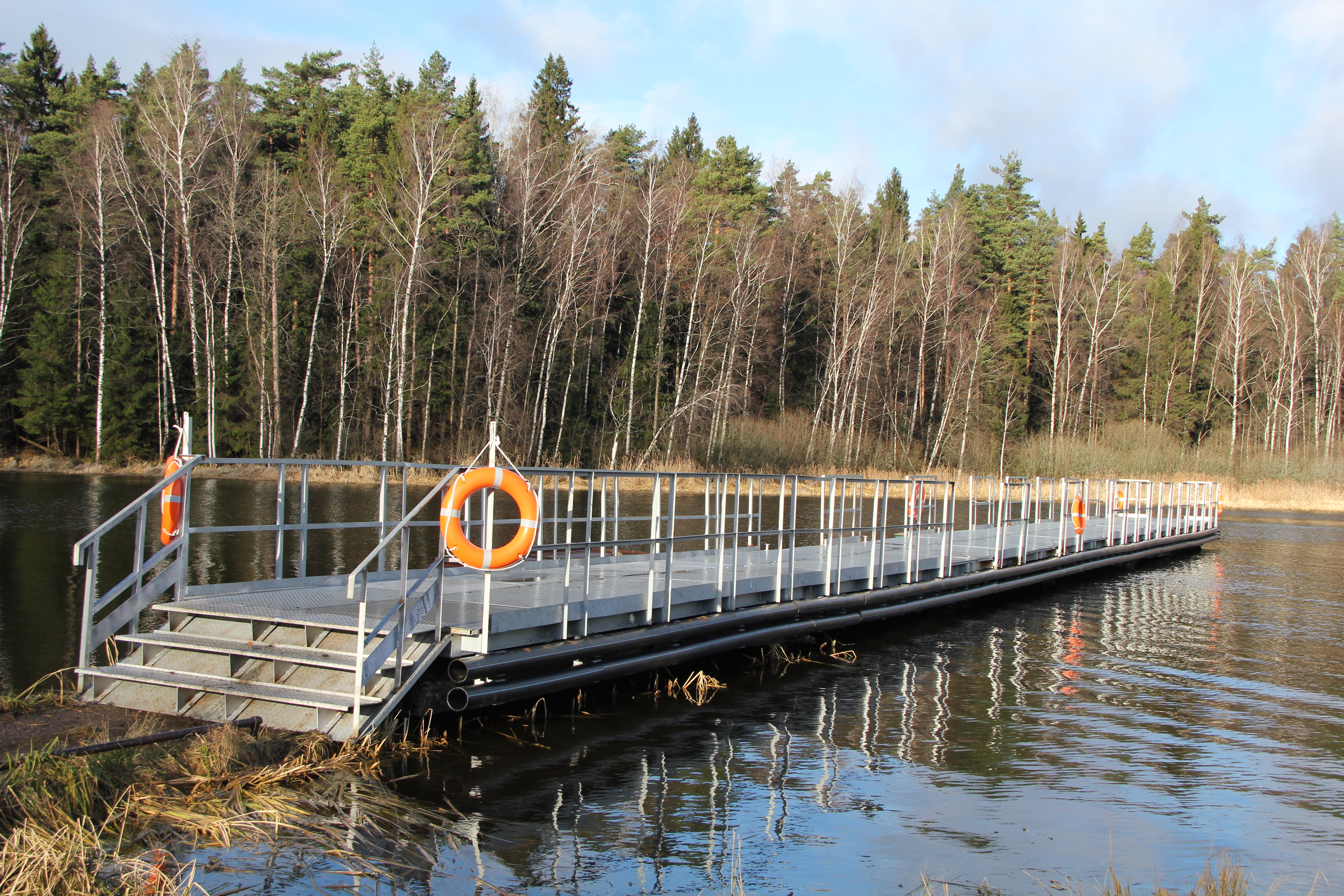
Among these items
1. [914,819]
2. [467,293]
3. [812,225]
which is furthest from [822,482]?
[812,225]

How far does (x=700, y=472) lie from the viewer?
2888 cm

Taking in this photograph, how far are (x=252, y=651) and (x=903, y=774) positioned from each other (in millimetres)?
4517

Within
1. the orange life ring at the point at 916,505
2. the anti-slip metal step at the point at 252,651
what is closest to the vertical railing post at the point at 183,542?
the anti-slip metal step at the point at 252,651

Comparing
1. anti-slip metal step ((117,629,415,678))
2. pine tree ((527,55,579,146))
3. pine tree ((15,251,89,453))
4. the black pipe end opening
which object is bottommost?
the black pipe end opening

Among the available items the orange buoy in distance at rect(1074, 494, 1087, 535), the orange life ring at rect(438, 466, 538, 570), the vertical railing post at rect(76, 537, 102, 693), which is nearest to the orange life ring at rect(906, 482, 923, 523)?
the orange buoy in distance at rect(1074, 494, 1087, 535)

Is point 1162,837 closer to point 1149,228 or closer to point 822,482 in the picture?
point 822,482

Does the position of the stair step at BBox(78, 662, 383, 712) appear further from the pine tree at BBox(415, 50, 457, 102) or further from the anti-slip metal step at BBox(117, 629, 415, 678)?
the pine tree at BBox(415, 50, 457, 102)

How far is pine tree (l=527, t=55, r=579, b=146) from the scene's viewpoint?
4612 cm

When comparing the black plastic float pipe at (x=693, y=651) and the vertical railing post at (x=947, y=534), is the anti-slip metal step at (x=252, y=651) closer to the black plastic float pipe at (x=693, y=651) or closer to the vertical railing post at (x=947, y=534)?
the black plastic float pipe at (x=693, y=651)

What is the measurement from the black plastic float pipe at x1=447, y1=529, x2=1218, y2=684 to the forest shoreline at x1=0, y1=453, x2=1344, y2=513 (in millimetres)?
14176

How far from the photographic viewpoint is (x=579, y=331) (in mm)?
41000

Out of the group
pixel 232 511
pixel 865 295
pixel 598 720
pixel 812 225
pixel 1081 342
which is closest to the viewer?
pixel 598 720

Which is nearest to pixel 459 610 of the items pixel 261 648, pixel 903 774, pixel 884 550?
pixel 261 648

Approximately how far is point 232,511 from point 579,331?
21045 millimetres
